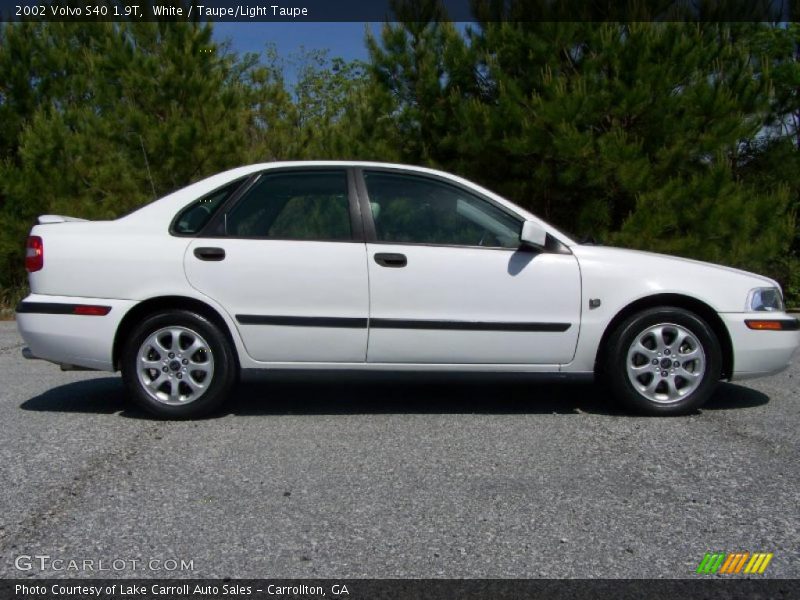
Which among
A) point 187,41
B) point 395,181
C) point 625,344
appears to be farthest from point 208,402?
point 187,41

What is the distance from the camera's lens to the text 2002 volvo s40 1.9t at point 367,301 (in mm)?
5312

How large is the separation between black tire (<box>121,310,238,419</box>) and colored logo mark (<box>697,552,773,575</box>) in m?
3.07

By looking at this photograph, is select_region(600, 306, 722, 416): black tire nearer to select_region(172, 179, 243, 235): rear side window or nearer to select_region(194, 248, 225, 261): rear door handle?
select_region(194, 248, 225, 261): rear door handle

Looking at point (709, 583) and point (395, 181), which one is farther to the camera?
point (395, 181)

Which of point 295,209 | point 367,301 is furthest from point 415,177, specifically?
point 367,301

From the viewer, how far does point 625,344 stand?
542cm

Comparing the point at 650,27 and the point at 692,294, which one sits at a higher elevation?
the point at 650,27

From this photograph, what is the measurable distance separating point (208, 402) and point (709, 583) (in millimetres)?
3214

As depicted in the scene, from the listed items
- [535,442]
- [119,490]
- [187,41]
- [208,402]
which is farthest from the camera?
[187,41]

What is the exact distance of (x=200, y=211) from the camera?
18.0 feet

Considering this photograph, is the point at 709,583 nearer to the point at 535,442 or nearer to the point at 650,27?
the point at 535,442

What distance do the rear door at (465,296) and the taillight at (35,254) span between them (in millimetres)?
1955

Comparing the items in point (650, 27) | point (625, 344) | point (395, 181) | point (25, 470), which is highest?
point (650, 27)

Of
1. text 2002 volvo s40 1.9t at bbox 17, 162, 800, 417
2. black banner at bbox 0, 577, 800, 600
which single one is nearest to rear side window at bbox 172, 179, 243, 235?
text 2002 volvo s40 1.9t at bbox 17, 162, 800, 417
